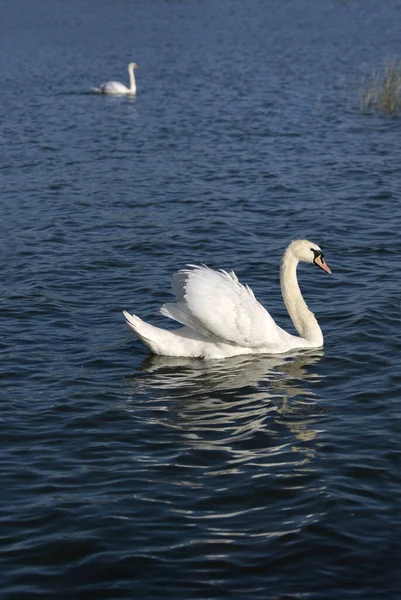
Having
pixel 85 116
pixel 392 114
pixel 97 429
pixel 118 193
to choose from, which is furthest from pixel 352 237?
pixel 85 116

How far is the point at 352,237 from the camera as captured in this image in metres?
17.1

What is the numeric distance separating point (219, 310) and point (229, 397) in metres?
1.12

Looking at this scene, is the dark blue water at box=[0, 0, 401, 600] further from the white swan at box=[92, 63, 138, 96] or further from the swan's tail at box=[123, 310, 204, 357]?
the white swan at box=[92, 63, 138, 96]

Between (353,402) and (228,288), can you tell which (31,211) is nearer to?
(228,288)

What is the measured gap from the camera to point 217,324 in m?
11.6

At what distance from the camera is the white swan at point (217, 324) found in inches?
456

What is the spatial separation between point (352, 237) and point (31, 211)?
597cm

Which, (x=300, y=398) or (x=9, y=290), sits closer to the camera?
(x=300, y=398)

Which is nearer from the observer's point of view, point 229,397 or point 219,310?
point 229,397

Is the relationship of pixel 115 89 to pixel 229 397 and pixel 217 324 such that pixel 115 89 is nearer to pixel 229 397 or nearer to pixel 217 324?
pixel 217 324

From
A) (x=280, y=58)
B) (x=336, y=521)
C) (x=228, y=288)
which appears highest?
(x=280, y=58)

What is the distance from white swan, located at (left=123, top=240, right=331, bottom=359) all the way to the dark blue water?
0.65 feet

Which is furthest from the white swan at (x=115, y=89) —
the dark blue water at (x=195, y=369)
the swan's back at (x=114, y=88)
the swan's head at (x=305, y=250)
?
the swan's head at (x=305, y=250)

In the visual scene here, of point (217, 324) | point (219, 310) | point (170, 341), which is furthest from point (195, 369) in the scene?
point (219, 310)
